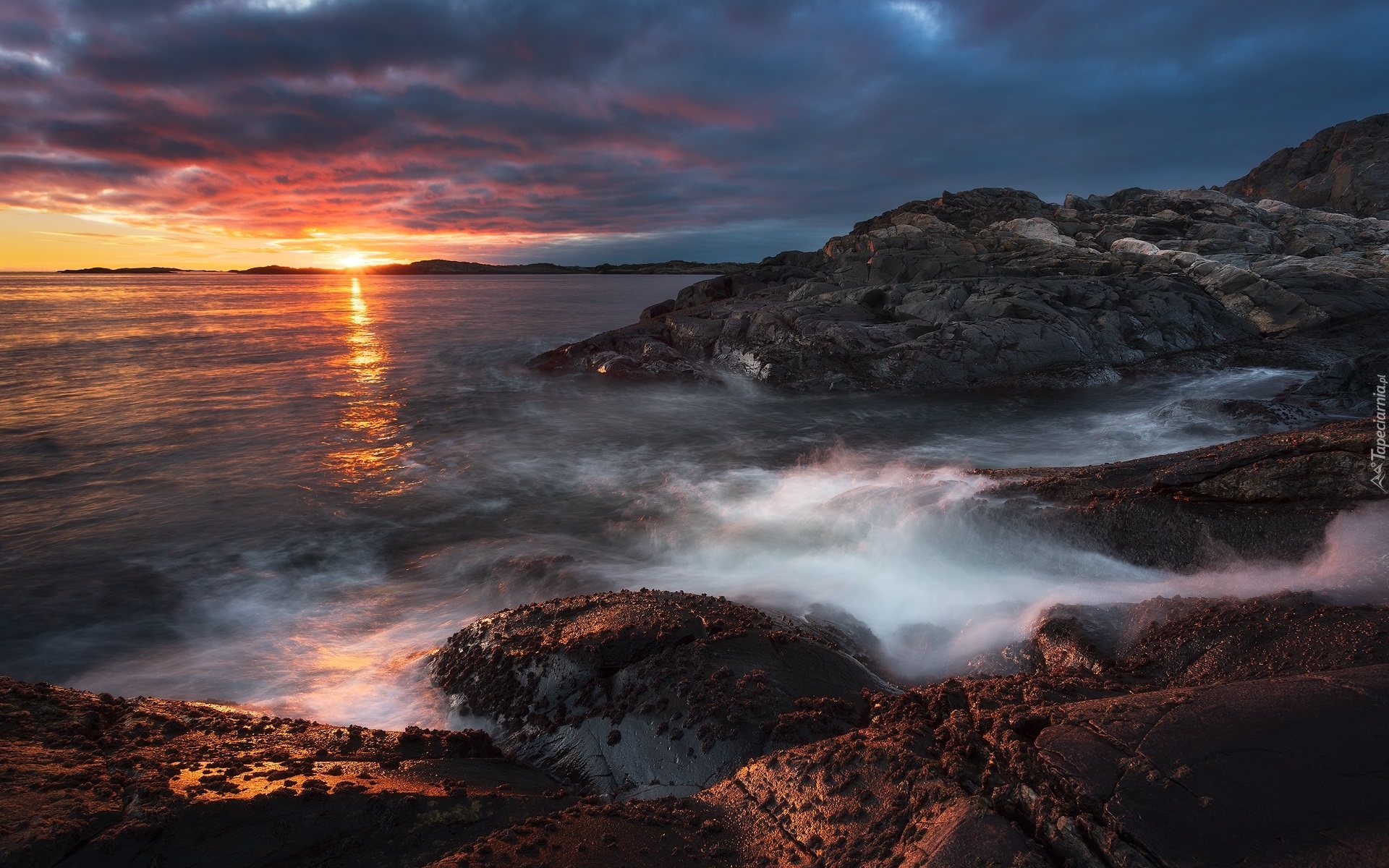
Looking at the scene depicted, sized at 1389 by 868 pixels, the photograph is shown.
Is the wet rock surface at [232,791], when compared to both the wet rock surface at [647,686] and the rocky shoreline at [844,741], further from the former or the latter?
the wet rock surface at [647,686]

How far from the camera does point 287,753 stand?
12.5 feet

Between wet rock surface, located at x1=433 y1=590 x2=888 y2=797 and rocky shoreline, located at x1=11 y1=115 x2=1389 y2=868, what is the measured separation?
2cm

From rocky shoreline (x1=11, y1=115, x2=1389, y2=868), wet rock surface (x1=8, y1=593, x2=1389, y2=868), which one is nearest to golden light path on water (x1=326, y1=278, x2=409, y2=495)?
rocky shoreline (x1=11, y1=115, x2=1389, y2=868)

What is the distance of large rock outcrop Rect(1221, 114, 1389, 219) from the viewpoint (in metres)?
64.2

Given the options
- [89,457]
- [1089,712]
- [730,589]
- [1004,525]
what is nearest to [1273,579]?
[1004,525]

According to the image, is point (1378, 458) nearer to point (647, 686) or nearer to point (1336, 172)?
point (647, 686)

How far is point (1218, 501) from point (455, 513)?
34.5 feet

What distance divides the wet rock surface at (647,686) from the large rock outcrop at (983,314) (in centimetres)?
1662

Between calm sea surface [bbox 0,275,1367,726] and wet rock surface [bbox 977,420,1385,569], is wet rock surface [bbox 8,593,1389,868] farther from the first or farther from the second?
wet rock surface [bbox 977,420,1385,569]

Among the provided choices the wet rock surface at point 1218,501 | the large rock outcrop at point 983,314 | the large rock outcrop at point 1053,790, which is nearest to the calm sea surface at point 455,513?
the wet rock surface at point 1218,501

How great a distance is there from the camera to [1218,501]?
634 cm

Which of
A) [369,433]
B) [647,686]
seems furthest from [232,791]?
[369,433]

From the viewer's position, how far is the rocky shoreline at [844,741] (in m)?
2.55

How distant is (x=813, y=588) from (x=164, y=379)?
26497mm
